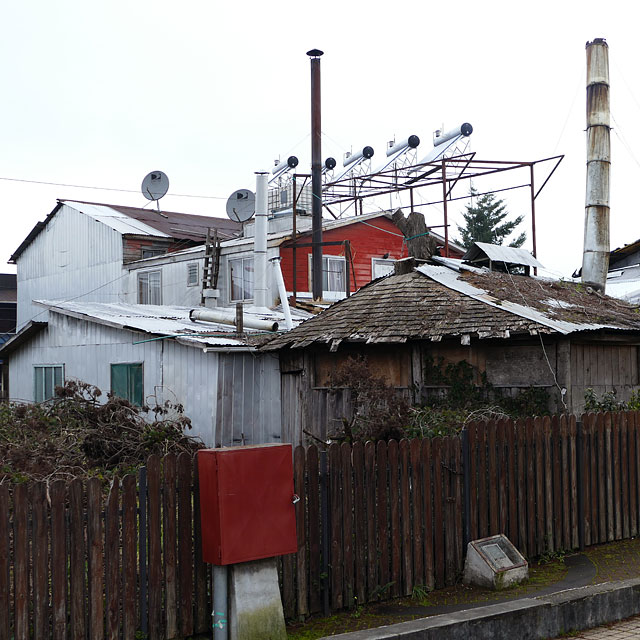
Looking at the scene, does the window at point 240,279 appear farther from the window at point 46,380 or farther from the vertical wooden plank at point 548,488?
the vertical wooden plank at point 548,488

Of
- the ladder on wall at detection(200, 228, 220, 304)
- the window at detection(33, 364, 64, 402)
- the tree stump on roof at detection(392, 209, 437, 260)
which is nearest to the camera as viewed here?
the tree stump on roof at detection(392, 209, 437, 260)

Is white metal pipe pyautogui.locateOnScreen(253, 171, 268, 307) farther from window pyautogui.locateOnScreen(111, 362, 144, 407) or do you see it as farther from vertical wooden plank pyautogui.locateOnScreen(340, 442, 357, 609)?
vertical wooden plank pyautogui.locateOnScreen(340, 442, 357, 609)

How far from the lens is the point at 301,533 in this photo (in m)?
6.47

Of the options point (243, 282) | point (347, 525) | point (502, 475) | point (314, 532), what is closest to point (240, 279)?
point (243, 282)

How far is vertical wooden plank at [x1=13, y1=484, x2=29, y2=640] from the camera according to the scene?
5082 mm

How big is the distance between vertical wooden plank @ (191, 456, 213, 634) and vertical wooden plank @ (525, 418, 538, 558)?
3855mm

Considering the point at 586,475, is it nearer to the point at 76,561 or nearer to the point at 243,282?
the point at 76,561

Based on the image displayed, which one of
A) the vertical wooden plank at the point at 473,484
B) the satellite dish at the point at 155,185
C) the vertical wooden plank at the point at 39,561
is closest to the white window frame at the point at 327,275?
the satellite dish at the point at 155,185

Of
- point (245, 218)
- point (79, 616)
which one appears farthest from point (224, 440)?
point (245, 218)

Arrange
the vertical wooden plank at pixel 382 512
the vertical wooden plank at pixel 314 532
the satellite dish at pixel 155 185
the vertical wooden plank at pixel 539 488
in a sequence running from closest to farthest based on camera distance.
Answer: the vertical wooden plank at pixel 314 532
the vertical wooden plank at pixel 382 512
the vertical wooden plank at pixel 539 488
the satellite dish at pixel 155 185

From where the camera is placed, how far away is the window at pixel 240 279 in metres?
25.0

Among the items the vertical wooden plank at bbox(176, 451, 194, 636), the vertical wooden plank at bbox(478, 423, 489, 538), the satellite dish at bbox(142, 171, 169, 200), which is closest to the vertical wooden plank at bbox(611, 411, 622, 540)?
the vertical wooden plank at bbox(478, 423, 489, 538)

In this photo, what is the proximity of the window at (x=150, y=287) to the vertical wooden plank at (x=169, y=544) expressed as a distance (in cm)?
2249

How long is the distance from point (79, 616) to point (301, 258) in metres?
21.5
